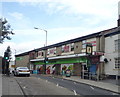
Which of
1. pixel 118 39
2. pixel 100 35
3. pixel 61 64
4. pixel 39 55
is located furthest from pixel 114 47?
pixel 39 55

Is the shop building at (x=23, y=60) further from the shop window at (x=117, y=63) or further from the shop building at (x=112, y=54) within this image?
the shop window at (x=117, y=63)

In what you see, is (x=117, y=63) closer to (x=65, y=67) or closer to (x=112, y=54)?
(x=112, y=54)

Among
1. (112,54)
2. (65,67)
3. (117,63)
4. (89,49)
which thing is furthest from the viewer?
(65,67)

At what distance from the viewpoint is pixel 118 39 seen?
25.8 m

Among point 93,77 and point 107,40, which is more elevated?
point 107,40

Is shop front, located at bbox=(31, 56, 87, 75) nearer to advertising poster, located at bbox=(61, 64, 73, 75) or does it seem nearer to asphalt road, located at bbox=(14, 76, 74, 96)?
advertising poster, located at bbox=(61, 64, 73, 75)

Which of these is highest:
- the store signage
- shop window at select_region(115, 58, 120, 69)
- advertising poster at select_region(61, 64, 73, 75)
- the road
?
the store signage

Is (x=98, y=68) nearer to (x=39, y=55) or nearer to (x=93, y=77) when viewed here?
(x=93, y=77)

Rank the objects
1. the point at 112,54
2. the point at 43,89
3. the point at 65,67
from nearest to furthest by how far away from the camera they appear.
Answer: the point at 43,89, the point at 112,54, the point at 65,67

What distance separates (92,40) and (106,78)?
625 cm

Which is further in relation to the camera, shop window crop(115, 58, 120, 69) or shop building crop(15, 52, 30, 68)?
shop building crop(15, 52, 30, 68)

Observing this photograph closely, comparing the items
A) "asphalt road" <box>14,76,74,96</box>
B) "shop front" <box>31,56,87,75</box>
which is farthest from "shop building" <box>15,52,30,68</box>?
"asphalt road" <box>14,76,74,96</box>

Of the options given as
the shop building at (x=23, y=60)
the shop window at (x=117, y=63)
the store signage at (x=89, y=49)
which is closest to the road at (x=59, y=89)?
the shop window at (x=117, y=63)

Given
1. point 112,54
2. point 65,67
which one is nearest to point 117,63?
point 112,54
